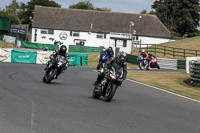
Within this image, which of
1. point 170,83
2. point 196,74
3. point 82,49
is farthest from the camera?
point 82,49

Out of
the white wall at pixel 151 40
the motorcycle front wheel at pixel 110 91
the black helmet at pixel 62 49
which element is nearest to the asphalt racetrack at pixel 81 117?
the motorcycle front wheel at pixel 110 91

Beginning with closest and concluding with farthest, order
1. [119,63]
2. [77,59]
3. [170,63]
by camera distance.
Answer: [119,63] < [77,59] < [170,63]

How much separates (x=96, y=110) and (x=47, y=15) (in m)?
71.7

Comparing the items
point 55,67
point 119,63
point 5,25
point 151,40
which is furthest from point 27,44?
point 119,63

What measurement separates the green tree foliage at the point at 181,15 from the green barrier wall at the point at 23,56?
65.1 meters

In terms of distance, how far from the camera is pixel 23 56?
3556 centimetres

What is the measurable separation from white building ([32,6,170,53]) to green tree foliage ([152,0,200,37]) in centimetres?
1736

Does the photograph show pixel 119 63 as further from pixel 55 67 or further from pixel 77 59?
pixel 77 59

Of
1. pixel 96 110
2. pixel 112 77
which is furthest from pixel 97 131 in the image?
pixel 112 77

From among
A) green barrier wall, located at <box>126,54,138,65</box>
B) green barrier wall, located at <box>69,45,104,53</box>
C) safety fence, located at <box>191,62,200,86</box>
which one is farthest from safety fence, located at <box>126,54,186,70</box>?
green barrier wall, located at <box>69,45,104,53</box>

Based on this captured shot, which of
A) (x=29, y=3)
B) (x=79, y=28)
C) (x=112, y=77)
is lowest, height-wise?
(x=112, y=77)

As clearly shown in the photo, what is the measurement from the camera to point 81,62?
123ft

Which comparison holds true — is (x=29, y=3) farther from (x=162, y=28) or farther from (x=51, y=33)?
(x=162, y=28)

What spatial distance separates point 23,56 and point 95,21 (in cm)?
4567
